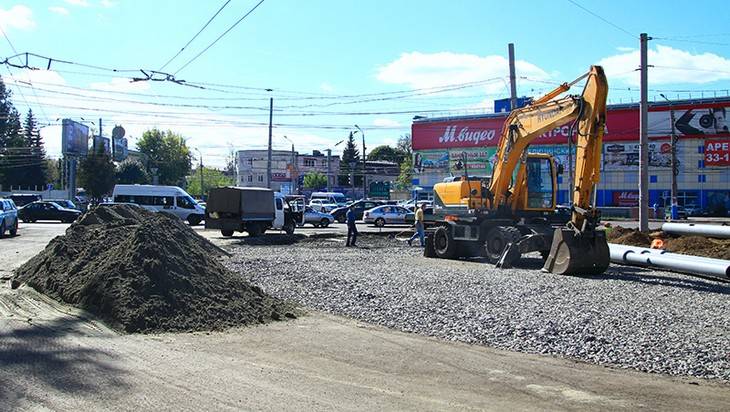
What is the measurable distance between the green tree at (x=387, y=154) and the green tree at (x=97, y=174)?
86.7 m

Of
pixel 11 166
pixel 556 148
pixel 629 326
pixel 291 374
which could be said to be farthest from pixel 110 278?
pixel 11 166

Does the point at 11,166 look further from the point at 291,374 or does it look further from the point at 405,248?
the point at 291,374

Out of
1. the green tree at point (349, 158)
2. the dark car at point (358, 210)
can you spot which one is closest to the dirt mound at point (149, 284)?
the dark car at point (358, 210)

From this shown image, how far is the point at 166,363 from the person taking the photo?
7688 mm

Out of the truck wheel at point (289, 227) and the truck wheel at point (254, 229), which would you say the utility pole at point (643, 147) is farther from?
the truck wheel at point (289, 227)

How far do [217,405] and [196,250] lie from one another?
688cm

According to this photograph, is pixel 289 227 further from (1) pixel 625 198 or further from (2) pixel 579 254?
(1) pixel 625 198

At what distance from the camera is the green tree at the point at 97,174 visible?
65.1m

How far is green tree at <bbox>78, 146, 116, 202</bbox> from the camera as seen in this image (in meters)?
65.1

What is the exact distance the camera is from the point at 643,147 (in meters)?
24.2

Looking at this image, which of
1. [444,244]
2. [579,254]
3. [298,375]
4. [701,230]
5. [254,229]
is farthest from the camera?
[254,229]

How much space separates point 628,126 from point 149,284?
2422 inches

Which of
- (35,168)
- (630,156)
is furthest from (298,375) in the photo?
(35,168)

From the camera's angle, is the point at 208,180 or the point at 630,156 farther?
the point at 208,180
